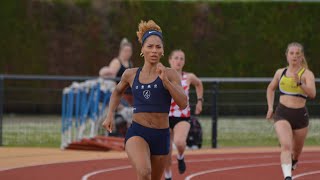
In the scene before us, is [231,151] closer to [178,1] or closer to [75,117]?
[75,117]

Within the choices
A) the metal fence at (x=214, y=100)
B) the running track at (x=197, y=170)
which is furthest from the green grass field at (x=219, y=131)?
the running track at (x=197, y=170)

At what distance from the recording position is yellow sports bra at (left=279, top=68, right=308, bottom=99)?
1455cm

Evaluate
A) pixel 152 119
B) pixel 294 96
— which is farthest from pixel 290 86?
pixel 152 119

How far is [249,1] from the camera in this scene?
89.8ft

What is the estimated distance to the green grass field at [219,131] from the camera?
21172 mm

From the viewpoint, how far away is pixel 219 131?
21.4 m

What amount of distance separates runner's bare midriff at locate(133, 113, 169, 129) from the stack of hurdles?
877cm

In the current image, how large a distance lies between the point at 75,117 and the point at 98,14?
7.56m

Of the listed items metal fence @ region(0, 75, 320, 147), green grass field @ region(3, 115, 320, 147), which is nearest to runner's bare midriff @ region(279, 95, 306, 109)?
metal fence @ region(0, 75, 320, 147)

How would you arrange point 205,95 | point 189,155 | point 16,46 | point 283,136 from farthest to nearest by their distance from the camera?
1. point 16,46
2. point 205,95
3. point 189,155
4. point 283,136

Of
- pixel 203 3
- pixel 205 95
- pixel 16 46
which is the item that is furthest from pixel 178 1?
pixel 205 95

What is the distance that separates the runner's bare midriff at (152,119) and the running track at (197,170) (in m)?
4.56

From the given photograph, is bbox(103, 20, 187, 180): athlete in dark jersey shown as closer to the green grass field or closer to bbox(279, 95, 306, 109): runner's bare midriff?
bbox(279, 95, 306, 109): runner's bare midriff

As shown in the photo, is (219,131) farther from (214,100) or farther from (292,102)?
(292,102)
